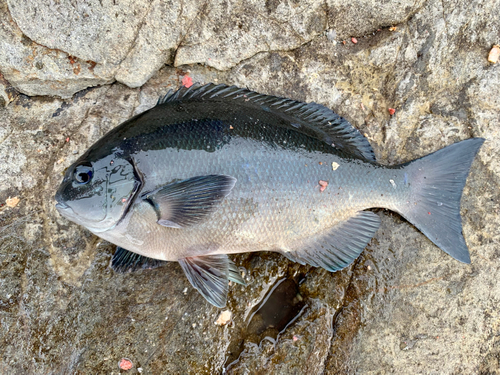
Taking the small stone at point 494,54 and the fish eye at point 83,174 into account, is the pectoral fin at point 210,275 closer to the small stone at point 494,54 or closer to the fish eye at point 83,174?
the fish eye at point 83,174

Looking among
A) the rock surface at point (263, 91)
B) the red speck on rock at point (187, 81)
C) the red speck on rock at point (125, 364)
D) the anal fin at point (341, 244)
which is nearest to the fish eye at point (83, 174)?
the rock surface at point (263, 91)

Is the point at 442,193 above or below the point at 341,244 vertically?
above

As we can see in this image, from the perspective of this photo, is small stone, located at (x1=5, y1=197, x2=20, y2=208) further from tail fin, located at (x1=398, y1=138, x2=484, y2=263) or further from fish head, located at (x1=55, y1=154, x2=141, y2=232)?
tail fin, located at (x1=398, y1=138, x2=484, y2=263)

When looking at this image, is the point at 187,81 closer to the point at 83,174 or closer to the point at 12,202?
the point at 83,174

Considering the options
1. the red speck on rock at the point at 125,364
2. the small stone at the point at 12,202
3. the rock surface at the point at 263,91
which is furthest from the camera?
the small stone at the point at 12,202

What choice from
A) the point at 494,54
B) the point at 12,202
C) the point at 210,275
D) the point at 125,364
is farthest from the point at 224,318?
→ the point at 494,54

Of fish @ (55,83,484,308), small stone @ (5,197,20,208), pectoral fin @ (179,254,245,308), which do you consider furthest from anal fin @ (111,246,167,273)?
small stone @ (5,197,20,208)
